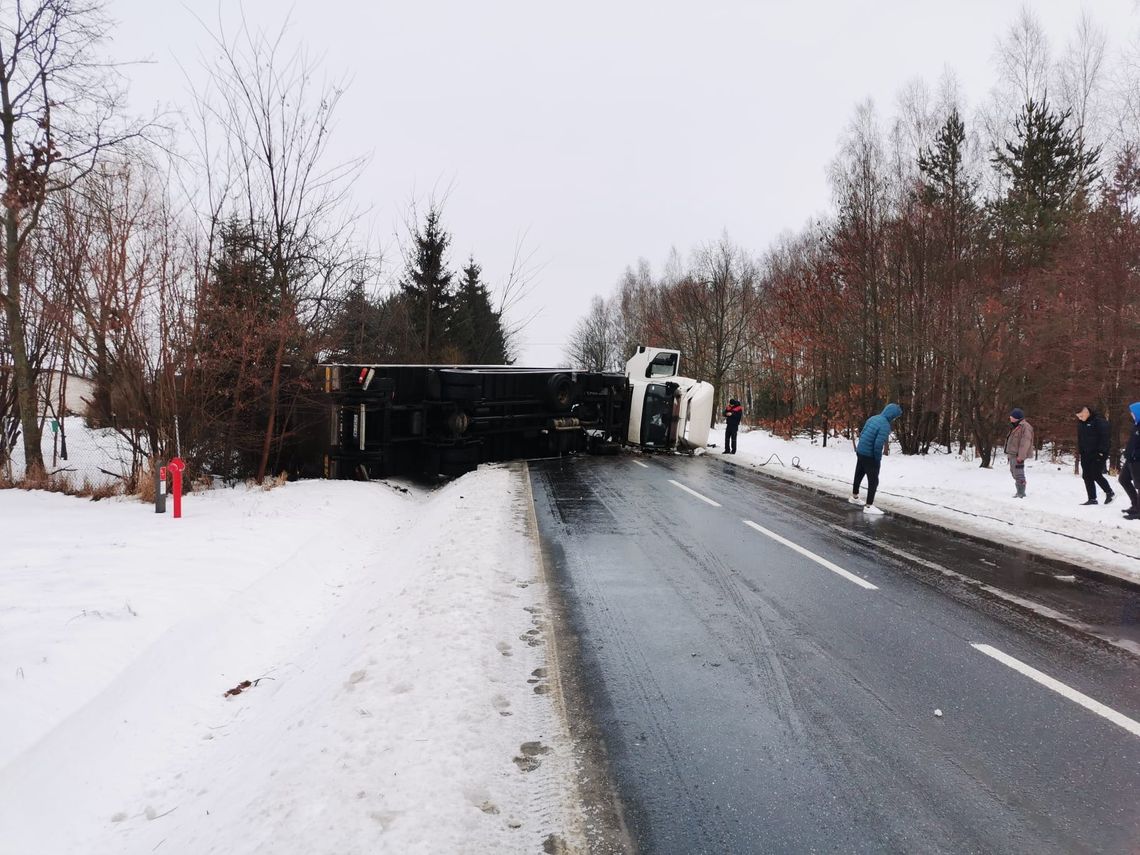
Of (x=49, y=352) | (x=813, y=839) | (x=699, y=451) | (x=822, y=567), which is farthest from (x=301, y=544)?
(x=699, y=451)

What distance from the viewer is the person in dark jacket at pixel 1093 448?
1101 centimetres

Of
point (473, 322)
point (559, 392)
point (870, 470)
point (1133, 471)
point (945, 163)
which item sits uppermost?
point (945, 163)

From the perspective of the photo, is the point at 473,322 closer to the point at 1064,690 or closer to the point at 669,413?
→ the point at 669,413

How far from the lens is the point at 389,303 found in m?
26.7

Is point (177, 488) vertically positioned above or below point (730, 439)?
below

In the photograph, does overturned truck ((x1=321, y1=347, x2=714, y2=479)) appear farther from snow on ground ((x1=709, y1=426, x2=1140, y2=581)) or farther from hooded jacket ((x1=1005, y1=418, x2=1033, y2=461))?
hooded jacket ((x1=1005, y1=418, x2=1033, y2=461))

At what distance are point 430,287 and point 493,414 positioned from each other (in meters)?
11.2

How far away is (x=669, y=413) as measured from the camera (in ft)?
69.0

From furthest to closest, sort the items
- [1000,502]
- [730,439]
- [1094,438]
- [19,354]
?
[730,439]
[19,354]
[1000,502]
[1094,438]

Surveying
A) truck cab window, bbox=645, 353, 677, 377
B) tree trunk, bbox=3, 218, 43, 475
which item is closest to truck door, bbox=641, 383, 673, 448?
truck cab window, bbox=645, 353, 677, 377

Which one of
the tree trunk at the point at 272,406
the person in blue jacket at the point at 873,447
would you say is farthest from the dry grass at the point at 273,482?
the person in blue jacket at the point at 873,447

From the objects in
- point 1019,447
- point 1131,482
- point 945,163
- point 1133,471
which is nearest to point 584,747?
point 1133,471

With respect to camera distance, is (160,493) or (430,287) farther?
(430,287)

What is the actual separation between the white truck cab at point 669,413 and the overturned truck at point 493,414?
3 cm
